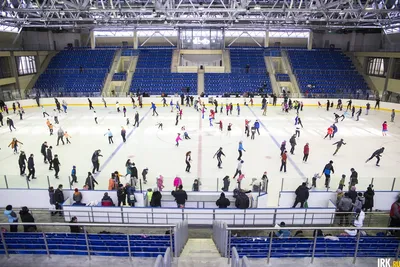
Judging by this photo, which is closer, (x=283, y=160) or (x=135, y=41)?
(x=283, y=160)

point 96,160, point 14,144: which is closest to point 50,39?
point 14,144

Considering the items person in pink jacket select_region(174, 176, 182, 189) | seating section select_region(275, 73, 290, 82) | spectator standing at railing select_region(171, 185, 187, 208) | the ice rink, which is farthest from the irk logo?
seating section select_region(275, 73, 290, 82)

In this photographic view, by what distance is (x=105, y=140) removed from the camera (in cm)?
1786

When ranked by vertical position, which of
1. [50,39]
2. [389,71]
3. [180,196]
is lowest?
[180,196]

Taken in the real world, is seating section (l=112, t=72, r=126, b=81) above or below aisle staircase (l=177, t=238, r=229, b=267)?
above

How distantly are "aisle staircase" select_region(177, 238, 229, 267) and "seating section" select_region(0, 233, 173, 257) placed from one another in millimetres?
443

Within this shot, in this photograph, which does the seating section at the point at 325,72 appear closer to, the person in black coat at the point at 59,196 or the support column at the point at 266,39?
the support column at the point at 266,39

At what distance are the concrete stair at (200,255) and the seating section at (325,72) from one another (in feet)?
98.1

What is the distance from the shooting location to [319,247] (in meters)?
6.17

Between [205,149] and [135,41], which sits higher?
[135,41]

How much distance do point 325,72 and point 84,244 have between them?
3647cm

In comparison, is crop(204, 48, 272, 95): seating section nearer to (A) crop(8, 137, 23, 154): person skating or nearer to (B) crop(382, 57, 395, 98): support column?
(B) crop(382, 57, 395, 98): support column

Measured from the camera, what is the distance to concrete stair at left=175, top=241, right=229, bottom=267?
17.3 ft

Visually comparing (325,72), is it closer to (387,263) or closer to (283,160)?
(283,160)
